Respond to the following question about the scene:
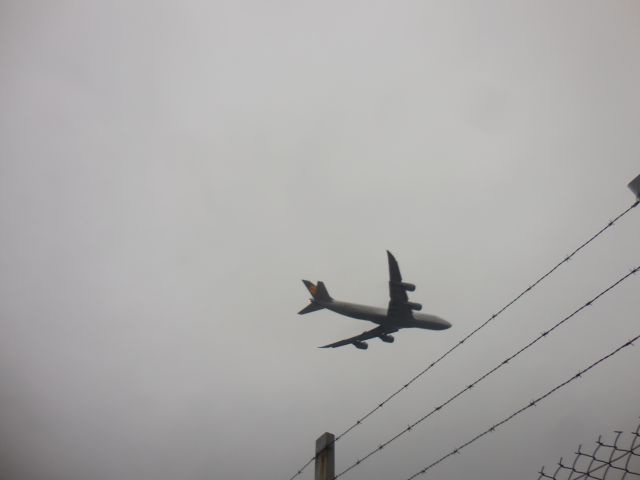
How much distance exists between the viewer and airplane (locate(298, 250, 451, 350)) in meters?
37.0

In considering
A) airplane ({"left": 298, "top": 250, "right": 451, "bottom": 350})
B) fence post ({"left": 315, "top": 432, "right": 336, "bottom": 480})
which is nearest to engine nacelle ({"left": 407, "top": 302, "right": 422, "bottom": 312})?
airplane ({"left": 298, "top": 250, "right": 451, "bottom": 350})

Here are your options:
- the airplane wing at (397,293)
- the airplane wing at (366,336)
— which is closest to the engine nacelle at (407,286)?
the airplane wing at (397,293)

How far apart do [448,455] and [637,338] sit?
14.1ft

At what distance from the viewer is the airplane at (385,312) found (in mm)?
36969

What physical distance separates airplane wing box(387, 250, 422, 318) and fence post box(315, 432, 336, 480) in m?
21.6

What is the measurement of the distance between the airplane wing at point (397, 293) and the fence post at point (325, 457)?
21649 mm

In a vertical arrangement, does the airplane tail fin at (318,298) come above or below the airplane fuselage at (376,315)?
above

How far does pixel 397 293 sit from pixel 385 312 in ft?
11.8

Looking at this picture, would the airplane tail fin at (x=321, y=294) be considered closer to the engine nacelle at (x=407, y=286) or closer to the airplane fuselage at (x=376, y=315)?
the airplane fuselage at (x=376, y=315)

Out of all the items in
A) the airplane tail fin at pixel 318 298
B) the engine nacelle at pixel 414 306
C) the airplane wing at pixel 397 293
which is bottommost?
the engine nacelle at pixel 414 306

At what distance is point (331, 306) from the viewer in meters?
39.4

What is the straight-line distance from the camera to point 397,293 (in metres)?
36.5

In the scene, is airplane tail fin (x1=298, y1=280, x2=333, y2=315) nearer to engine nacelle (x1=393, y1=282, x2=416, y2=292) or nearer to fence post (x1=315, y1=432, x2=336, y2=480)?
engine nacelle (x1=393, y1=282, x2=416, y2=292)

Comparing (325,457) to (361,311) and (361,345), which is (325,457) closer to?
(361,311)
